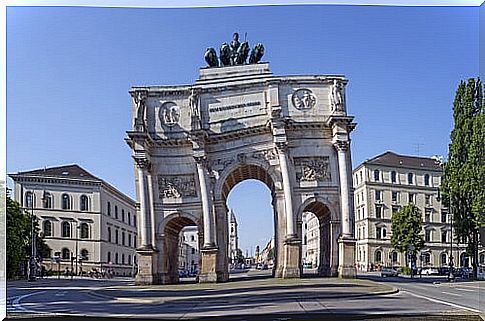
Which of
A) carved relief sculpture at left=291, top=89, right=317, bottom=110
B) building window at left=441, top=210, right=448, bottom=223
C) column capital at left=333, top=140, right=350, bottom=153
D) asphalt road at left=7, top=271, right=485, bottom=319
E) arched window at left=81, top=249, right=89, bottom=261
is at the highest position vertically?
carved relief sculpture at left=291, top=89, right=317, bottom=110

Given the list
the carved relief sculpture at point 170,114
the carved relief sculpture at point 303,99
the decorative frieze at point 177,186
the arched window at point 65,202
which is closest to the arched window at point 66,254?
the arched window at point 65,202

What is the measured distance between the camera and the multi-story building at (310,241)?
13.9 meters

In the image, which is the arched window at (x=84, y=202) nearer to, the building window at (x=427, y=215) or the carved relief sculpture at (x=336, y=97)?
the carved relief sculpture at (x=336, y=97)

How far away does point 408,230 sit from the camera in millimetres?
13406

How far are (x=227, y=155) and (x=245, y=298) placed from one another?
298 centimetres

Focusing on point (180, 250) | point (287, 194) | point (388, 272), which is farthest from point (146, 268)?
point (388, 272)

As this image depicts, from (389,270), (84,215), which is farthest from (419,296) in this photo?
(84,215)

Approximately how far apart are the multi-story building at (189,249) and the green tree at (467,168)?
4.52 m

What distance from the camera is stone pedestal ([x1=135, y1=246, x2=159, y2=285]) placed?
1334 centimetres

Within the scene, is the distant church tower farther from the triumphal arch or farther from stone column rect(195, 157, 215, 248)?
stone column rect(195, 157, 215, 248)

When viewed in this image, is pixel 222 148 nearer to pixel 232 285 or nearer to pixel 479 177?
pixel 232 285

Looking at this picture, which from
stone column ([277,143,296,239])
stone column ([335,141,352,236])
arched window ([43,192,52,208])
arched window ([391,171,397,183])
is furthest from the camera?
stone column ([277,143,296,239])

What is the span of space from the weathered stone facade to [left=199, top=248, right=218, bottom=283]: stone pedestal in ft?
0.06

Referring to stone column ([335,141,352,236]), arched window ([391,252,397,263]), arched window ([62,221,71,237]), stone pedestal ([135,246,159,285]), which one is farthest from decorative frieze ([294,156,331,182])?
arched window ([62,221,71,237])
